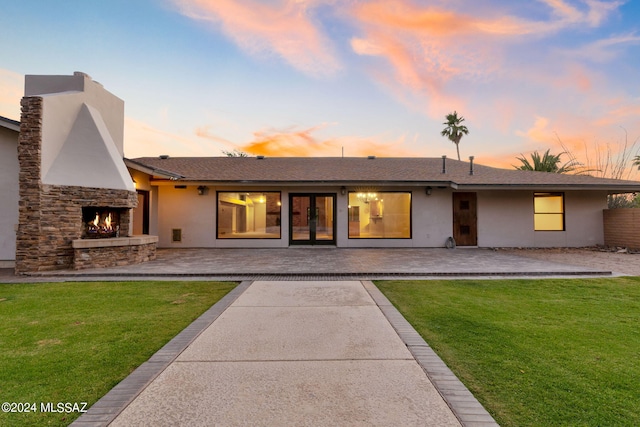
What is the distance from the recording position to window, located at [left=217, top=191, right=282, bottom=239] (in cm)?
1245

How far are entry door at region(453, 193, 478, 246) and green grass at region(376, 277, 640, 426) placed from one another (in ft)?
23.2

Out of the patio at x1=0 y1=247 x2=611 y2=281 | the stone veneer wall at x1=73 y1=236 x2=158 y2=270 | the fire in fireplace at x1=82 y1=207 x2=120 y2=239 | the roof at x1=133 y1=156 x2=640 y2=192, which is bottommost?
the patio at x1=0 y1=247 x2=611 y2=281

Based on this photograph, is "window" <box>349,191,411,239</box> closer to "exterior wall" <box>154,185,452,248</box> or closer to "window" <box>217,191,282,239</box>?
"exterior wall" <box>154,185,452,248</box>

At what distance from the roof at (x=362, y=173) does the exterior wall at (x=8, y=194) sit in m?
3.13

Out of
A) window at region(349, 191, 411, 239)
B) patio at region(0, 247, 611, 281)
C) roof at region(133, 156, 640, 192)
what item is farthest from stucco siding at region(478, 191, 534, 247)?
patio at region(0, 247, 611, 281)

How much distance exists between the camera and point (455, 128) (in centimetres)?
3303

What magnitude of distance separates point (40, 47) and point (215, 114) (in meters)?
7.60

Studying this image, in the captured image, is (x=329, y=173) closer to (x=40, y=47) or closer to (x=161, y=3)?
(x=161, y=3)

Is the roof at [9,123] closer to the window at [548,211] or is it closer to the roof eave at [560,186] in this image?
the roof eave at [560,186]

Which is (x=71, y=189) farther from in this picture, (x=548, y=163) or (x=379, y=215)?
(x=548, y=163)

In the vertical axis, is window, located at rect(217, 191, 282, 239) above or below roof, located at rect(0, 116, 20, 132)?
below

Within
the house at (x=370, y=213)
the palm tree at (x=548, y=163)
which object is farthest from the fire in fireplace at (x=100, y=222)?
the palm tree at (x=548, y=163)

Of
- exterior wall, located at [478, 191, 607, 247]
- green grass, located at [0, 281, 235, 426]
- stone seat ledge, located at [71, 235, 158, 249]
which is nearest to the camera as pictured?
green grass, located at [0, 281, 235, 426]

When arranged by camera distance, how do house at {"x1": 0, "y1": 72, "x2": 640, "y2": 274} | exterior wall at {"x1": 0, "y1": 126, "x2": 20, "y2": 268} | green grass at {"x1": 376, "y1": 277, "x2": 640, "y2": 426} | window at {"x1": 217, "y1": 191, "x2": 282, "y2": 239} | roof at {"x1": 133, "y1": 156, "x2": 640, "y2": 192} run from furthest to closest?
window at {"x1": 217, "y1": 191, "x2": 282, "y2": 239}
house at {"x1": 0, "y1": 72, "x2": 640, "y2": 274}
roof at {"x1": 133, "y1": 156, "x2": 640, "y2": 192}
exterior wall at {"x1": 0, "y1": 126, "x2": 20, "y2": 268}
green grass at {"x1": 376, "y1": 277, "x2": 640, "y2": 426}
